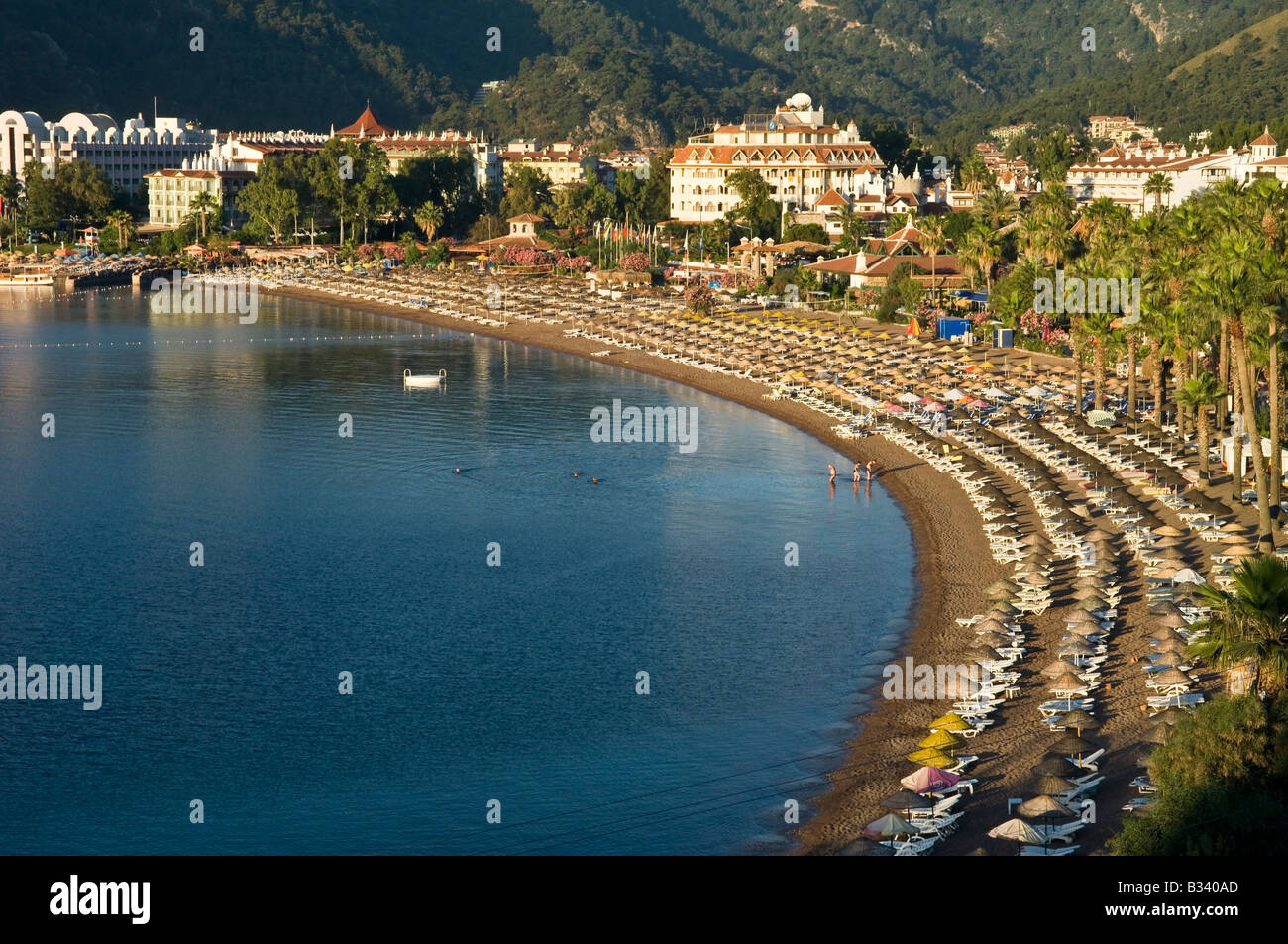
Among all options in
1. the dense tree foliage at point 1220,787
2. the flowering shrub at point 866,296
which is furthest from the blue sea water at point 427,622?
the flowering shrub at point 866,296

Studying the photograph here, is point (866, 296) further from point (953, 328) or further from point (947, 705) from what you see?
point (947, 705)

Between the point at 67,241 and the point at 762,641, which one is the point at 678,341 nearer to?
the point at 762,641

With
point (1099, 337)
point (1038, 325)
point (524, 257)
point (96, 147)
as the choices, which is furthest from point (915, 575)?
point (96, 147)

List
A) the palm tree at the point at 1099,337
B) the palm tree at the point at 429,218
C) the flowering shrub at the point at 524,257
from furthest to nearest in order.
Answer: the palm tree at the point at 429,218 → the flowering shrub at the point at 524,257 → the palm tree at the point at 1099,337

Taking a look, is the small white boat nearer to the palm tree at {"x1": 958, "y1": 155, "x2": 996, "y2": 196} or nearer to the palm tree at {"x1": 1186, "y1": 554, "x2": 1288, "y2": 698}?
the palm tree at {"x1": 1186, "y1": 554, "x2": 1288, "y2": 698}

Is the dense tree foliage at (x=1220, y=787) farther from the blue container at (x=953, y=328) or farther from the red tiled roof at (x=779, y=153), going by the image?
the red tiled roof at (x=779, y=153)
